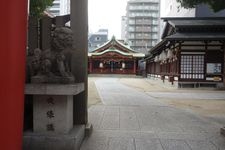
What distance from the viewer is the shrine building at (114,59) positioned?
49.8 meters

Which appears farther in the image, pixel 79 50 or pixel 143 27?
pixel 143 27

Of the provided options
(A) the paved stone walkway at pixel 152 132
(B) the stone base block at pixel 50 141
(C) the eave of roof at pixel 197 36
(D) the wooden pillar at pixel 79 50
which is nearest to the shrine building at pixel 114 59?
(C) the eave of roof at pixel 197 36

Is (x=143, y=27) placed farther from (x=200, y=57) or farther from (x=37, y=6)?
(x=37, y=6)

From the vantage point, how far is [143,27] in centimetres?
9850

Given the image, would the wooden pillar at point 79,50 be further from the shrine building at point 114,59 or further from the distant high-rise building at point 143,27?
the distant high-rise building at point 143,27

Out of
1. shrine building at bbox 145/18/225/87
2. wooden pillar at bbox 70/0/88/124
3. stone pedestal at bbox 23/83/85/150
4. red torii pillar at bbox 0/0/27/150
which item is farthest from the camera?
shrine building at bbox 145/18/225/87

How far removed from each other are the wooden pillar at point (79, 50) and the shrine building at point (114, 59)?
43515mm

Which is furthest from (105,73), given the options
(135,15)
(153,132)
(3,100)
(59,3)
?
(135,15)

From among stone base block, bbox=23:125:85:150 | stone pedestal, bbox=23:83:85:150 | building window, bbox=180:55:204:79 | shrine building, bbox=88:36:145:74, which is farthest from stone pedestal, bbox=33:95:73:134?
shrine building, bbox=88:36:145:74

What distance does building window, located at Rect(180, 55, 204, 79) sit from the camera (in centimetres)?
2212

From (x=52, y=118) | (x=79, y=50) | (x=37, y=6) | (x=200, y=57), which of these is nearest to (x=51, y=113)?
(x=52, y=118)

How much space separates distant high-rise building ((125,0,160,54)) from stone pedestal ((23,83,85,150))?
90423 millimetres

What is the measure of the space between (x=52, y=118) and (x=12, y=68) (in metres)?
2.75

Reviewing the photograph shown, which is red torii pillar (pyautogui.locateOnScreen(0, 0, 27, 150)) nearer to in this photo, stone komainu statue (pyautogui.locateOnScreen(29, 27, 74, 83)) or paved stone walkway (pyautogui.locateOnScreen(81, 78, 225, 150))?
stone komainu statue (pyautogui.locateOnScreen(29, 27, 74, 83))
